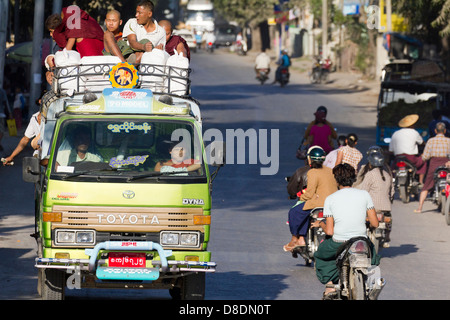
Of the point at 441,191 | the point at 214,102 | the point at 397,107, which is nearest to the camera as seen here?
the point at 441,191

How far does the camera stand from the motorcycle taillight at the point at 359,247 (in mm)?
9859

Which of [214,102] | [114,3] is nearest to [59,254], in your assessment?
[114,3]

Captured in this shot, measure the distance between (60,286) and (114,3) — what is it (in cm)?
2852

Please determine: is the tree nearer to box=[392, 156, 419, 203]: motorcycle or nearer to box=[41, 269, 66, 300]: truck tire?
box=[392, 156, 419, 203]: motorcycle

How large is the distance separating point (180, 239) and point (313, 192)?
367 cm

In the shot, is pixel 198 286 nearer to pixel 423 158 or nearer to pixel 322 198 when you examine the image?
pixel 322 198

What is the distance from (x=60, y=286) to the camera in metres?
10.2

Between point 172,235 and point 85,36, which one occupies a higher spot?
point 85,36

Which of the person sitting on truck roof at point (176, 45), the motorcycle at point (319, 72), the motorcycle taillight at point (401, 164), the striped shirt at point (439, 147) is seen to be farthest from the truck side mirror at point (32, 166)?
the motorcycle at point (319, 72)

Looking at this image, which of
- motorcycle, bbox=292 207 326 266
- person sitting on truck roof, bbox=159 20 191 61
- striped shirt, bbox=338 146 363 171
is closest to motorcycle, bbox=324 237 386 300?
motorcycle, bbox=292 207 326 266

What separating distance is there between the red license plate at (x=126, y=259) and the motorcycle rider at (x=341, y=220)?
1.91 metres

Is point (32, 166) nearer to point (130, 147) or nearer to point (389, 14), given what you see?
point (130, 147)

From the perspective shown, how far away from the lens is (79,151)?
33.5 feet

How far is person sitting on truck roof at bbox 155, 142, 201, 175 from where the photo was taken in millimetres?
10148
